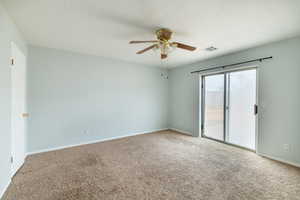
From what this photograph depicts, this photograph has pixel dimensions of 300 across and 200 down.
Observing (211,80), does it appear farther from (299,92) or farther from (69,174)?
(69,174)

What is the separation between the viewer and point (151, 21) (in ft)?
6.79

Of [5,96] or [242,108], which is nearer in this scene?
[5,96]

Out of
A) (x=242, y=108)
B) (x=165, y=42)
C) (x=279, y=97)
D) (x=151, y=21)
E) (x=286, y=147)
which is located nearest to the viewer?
(x=151, y=21)

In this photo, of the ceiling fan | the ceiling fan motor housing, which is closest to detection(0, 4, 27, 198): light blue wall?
the ceiling fan

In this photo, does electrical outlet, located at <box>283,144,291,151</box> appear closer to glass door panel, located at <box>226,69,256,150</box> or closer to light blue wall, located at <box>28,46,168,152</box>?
glass door panel, located at <box>226,69,256,150</box>

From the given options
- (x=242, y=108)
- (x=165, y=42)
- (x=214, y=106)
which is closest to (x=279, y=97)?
(x=242, y=108)

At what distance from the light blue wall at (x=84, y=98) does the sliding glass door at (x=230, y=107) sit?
1932 millimetres

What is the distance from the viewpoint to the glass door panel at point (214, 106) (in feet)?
12.9

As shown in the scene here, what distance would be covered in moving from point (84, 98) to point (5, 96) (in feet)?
6.15

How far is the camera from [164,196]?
5.75 ft

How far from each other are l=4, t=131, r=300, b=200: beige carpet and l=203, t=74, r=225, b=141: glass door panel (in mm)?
816

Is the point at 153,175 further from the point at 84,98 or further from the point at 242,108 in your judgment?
the point at 242,108

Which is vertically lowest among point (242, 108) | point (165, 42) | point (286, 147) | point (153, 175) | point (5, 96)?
point (153, 175)

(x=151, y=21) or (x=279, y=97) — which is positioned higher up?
(x=151, y=21)
